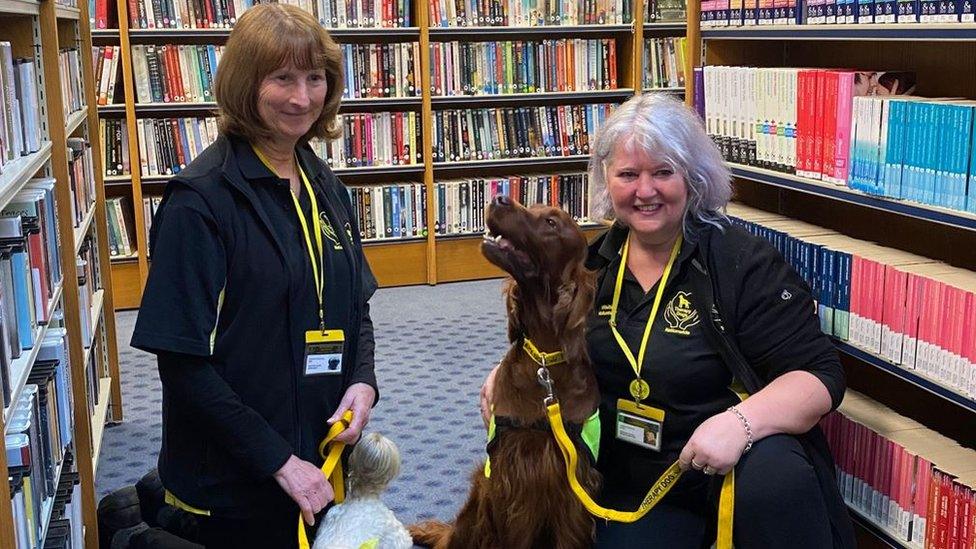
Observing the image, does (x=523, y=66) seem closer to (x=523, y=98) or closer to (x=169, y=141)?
(x=523, y=98)

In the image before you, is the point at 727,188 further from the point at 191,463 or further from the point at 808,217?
the point at 191,463

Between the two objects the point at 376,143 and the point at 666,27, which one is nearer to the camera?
the point at 376,143

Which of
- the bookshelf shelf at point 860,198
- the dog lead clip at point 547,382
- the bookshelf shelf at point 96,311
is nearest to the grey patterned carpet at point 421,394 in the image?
the bookshelf shelf at point 96,311

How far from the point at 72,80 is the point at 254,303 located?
74.3 inches

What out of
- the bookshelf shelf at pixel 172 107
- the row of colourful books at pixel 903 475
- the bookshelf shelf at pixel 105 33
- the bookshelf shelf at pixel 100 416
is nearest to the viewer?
the row of colourful books at pixel 903 475

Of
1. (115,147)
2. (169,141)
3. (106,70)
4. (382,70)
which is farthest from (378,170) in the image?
(106,70)

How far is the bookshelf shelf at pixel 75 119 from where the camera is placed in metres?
2.98

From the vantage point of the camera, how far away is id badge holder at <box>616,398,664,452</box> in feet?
6.77

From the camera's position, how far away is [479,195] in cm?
573

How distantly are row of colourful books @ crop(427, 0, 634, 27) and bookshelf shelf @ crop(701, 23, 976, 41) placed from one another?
9.07 ft

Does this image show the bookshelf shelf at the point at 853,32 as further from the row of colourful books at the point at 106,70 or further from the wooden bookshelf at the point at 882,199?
the row of colourful books at the point at 106,70

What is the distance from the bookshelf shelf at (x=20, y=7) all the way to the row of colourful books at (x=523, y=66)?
3336 mm

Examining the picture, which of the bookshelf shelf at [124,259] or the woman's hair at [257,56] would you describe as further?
the bookshelf shelf at [124,259]

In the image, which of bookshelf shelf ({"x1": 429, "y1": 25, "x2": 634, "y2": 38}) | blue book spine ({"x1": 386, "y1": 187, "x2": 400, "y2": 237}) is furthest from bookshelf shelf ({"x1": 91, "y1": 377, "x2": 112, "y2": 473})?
bookshelf shelf ({"x1": 429, "y1": 25, "x2": 634, "y2": 38})
